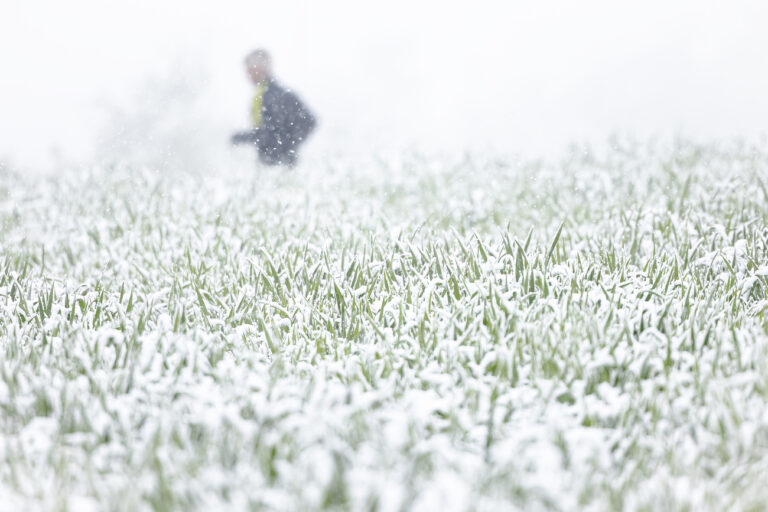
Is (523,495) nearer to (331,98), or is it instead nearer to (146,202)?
(146,202)

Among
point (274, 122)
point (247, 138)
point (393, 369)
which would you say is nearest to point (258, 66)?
point (274, 122)

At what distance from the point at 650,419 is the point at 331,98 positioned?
37.9 feet

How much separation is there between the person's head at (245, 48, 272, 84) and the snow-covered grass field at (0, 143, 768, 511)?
377 centimetres

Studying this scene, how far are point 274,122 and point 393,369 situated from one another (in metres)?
6.10

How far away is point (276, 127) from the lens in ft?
27.3

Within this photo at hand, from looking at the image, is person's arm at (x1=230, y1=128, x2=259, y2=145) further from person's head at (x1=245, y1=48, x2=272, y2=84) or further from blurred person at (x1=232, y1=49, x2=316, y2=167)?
person's head at (x1=245, y1=48, x2=272, y2=84)

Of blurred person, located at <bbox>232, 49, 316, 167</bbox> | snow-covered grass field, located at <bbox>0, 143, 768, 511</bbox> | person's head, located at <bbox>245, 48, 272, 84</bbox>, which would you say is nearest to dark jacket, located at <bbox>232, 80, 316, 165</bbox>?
blurred person, located at <bbox>232, 49, 316, 167</bbox>

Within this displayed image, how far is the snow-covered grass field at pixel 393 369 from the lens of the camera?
6.68ft

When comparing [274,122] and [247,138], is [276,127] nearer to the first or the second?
[274,122]

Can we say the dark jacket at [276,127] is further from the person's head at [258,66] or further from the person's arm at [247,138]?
the person's head at [258,66]

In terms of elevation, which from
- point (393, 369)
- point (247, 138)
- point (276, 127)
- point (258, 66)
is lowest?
point (393, 369)

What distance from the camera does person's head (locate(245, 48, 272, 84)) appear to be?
846cm

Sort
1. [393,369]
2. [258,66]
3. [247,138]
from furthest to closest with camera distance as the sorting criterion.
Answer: [258,66]
[247,138]
[393,369]

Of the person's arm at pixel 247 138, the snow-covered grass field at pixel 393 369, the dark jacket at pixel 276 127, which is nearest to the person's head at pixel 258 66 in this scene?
the dark jacket at pixel 276 127
